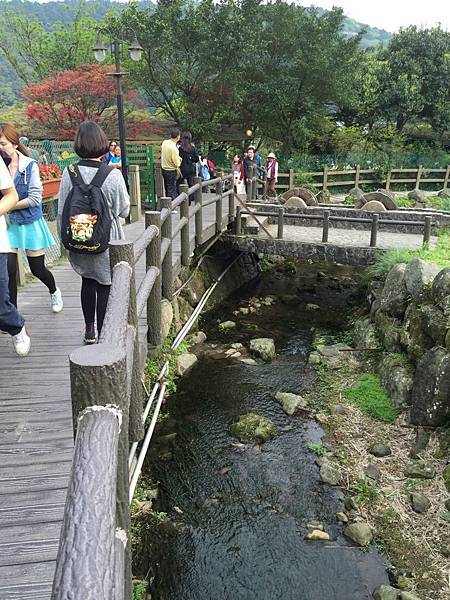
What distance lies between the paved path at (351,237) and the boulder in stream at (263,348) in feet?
7.84

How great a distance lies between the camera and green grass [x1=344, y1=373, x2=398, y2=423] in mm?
6996

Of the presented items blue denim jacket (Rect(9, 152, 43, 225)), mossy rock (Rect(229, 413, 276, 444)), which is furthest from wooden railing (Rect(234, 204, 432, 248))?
blue denim jacket (Rect(9, 152, 43, 225))

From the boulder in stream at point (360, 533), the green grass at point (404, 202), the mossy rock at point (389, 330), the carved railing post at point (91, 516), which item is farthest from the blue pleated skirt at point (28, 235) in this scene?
the green grass at point (404, 202)

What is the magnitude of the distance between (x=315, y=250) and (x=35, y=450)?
25.5 feet

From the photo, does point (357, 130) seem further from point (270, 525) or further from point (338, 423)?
point (270, 525)

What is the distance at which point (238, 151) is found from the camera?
1959 cm

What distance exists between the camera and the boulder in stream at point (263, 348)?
868 centimetres

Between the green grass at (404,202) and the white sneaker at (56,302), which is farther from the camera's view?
the green grass at (404,202)

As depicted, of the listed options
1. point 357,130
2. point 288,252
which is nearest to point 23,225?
point 288,252

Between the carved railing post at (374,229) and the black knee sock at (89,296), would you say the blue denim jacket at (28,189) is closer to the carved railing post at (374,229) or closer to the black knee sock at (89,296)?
the black knee sock at (89,296)

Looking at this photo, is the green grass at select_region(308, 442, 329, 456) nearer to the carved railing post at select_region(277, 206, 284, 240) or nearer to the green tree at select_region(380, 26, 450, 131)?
the carved railing post at select_region(277, 206, 284, 240)

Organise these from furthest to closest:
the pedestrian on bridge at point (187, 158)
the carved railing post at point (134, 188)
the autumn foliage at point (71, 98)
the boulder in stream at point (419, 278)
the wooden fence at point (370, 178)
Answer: the wooden fence at point (370, 178)
the autumn foliage at point (71, 98)
the carved railing post at point (134, 188)
the pedestrian on bridge at point (187, 158)
the boulder in stream at point (419, 278)

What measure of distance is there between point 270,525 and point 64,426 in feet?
9.56

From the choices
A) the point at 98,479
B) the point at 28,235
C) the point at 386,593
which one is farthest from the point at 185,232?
the point at 98,479
